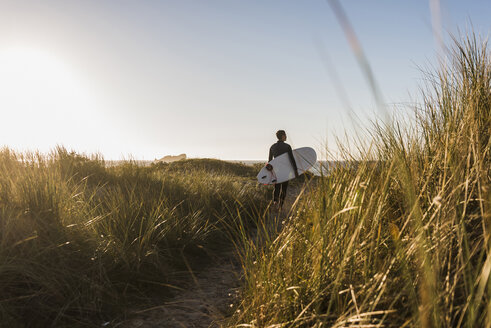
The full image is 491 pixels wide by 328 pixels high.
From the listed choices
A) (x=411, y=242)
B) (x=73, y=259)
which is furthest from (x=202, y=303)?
(x=411, y=242)

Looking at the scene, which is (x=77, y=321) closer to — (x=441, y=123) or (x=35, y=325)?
(x=35, y=325)

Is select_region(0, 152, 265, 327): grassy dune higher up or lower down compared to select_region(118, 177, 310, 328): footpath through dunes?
higher up

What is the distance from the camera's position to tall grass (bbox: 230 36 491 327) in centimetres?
126

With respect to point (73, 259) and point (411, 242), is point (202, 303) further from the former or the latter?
point (411, 242)

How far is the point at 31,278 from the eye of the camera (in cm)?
230

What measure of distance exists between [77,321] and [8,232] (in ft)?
2.86

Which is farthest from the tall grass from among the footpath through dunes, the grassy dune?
the grassy dune

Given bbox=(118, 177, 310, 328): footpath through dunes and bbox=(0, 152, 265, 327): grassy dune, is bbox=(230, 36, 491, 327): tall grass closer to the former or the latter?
bbox=(118, 177, 310, 328): footpath through dunes

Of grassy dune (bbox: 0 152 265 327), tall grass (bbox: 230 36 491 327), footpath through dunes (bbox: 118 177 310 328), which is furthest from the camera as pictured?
footpath through dunes (bbox: 118 177 310 328)

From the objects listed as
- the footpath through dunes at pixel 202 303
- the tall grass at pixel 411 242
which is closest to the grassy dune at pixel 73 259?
the footpath through dunes at pixel 202 303

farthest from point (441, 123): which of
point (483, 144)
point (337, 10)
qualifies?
point (337, 10)

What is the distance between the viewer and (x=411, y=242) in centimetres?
145

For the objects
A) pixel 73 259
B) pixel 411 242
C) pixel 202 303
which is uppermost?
pixel 411 242

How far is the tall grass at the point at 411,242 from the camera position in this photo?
126 centimetres
